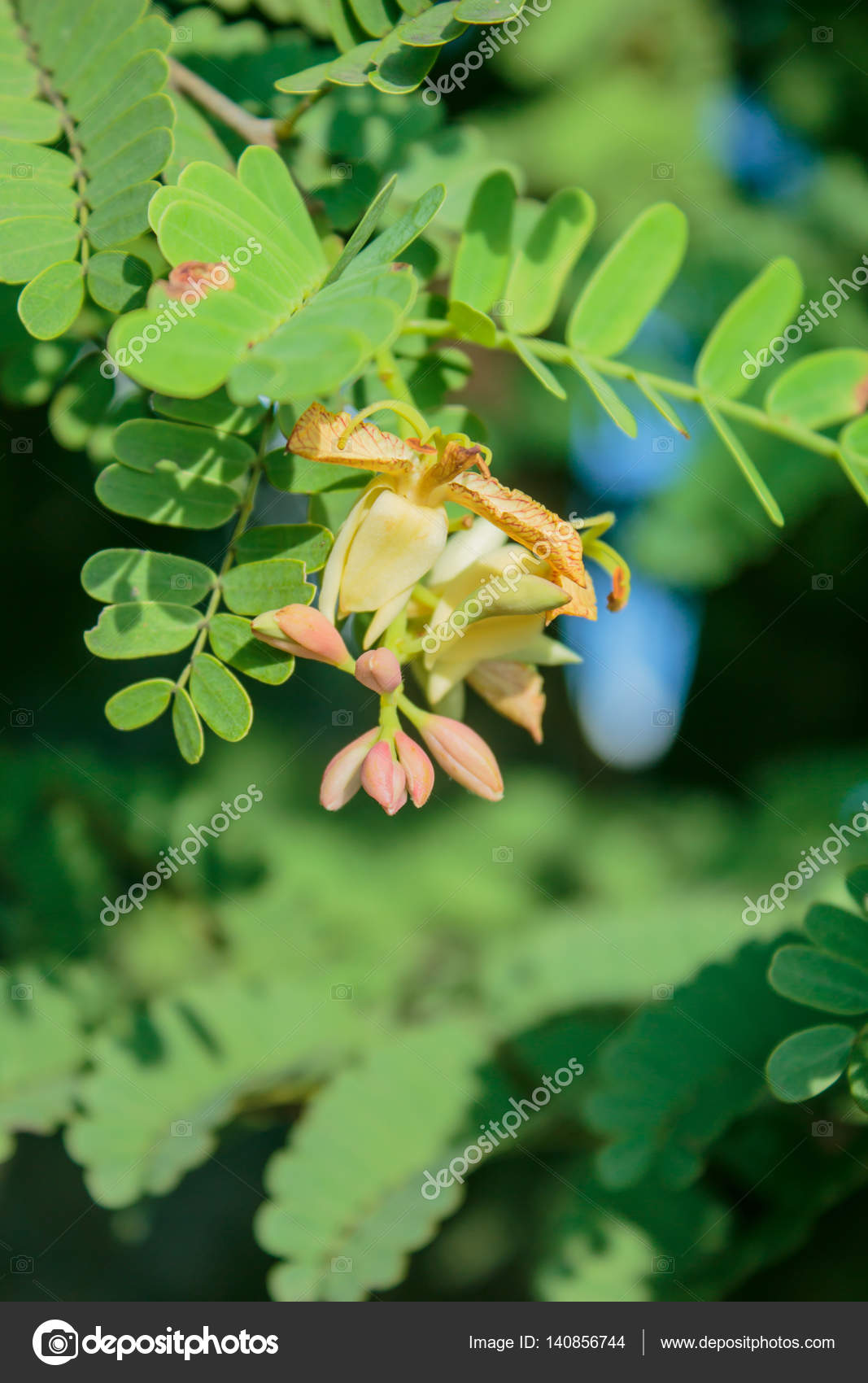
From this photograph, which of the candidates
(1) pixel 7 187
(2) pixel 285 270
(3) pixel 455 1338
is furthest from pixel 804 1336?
(1) pixel 7 187

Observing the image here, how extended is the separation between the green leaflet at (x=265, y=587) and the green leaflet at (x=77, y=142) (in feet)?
0.53

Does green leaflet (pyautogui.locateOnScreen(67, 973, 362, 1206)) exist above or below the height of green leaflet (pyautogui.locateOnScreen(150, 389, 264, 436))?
below

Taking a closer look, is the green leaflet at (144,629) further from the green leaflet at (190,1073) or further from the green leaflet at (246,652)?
the green leaflet at (190,1073)

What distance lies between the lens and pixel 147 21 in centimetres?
60

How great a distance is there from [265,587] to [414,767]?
14 centimetres

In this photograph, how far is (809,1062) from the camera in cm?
65

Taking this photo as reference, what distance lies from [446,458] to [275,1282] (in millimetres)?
715

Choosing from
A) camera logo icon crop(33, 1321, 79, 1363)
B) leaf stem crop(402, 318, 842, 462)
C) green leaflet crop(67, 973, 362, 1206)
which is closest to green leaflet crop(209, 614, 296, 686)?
leaf stem crop(402, 318, 842, 462)

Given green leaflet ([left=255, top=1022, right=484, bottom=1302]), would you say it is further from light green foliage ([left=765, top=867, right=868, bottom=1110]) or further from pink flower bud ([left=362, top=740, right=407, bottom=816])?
pink flower bud ([left=362, top=740, right=407, bottom=816])

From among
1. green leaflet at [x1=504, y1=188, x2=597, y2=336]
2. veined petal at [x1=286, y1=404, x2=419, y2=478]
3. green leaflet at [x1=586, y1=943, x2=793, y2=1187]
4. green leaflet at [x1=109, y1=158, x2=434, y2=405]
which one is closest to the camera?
green leaflet at [x1=109, y1=158, x2=434, y2=405]

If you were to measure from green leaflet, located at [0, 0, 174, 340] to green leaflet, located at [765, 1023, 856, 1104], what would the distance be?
0.62 meters

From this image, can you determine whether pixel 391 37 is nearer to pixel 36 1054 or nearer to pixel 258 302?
pixel 258 302

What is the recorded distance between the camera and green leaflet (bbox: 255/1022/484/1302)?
85cm

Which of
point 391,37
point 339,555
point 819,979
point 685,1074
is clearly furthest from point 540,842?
point 391,37
